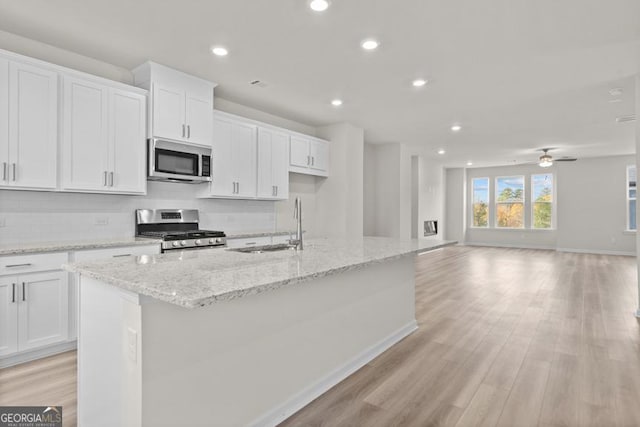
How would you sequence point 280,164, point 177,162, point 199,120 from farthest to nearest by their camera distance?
point 280,164
point 199,120
point 177,162

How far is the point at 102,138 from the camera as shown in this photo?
10.5ft

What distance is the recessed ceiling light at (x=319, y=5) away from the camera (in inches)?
97.3

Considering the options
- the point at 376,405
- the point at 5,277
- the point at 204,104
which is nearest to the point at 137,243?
the point at 5,277

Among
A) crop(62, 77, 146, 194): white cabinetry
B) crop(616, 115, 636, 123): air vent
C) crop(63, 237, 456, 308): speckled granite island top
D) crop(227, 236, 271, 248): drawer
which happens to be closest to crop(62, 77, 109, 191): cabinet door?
crop(62, 77, 146, 194): white cabinetry

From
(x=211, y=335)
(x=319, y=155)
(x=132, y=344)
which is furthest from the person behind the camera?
(x=319, y=155)

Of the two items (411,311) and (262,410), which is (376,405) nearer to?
(262,410)

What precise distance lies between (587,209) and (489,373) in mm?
9470

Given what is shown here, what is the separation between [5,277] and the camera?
2520mm

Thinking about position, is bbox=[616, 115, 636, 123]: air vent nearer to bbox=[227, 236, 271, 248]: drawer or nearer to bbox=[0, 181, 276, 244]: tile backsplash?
bbox=[227, 236, 271, 248]: drawer

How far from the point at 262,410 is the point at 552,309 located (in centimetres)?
379

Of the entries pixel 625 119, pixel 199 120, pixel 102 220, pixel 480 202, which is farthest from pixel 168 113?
pixel 480 202

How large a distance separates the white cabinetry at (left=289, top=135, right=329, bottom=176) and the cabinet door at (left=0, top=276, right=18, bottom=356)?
11.2 feet

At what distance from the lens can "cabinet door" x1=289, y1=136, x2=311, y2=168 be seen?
207 inches

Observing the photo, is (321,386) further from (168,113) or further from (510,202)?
(510,202)
